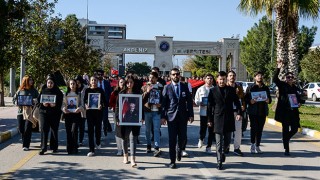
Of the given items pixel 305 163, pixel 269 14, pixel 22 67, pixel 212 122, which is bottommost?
pixel 305 163

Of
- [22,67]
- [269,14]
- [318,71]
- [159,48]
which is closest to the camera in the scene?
[22,67]

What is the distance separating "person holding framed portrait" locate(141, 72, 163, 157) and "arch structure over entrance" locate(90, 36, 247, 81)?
124ft

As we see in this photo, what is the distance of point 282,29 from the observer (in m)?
20.0

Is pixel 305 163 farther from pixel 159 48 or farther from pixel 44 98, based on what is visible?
pixel 159 48

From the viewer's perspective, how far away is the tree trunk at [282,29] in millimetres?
19594

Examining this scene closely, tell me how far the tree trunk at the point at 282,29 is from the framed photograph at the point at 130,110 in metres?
12.1

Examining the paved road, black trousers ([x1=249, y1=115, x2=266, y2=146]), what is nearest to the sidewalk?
the paved road

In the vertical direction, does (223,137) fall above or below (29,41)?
below

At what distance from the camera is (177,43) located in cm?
4962

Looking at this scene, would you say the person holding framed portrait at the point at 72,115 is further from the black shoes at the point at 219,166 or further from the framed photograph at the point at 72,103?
the black shoes at the point at 219,166

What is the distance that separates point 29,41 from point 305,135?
980 centimetres

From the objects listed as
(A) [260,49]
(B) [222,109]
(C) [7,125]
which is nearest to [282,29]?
(C) [7,125]

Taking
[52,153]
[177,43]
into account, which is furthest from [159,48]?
[52,153]

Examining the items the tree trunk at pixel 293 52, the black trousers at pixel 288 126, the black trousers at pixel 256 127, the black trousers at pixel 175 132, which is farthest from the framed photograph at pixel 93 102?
the tree trunk at pixel 293 52
